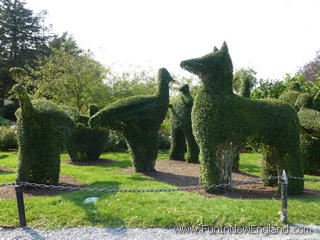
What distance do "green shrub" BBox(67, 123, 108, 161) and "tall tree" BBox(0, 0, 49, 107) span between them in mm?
20673

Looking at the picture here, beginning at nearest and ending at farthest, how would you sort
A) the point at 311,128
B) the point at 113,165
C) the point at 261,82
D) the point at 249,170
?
Answer: 1. the point at 311,128
2. the point at 249,170
3. the point at 113,165
4. the point at 261,82

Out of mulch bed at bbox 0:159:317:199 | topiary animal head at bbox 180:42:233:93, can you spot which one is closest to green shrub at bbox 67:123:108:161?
mulch bed at bbox 0:159:317:199

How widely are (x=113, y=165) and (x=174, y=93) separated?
59.1ft

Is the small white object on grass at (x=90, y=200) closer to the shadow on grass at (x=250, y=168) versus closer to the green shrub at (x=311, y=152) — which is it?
the shadow on grass at (x=250, y=168)

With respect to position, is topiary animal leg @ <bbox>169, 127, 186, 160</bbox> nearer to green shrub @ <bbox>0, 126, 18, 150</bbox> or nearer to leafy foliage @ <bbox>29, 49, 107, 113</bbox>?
leafy foliage @ <bbox>29, 49, 107, 113</bbox>

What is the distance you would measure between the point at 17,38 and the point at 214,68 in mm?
30883

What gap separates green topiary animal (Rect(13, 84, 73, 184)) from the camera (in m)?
6.68

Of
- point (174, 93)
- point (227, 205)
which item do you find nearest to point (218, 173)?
point (227, 205)

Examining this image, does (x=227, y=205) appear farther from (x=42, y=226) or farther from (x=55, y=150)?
(x=55, y=150)

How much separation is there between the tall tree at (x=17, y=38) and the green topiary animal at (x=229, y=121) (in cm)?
2742

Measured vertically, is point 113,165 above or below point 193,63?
below

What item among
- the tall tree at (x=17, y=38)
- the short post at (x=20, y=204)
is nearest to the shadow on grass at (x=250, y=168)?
the short post at (x=20, y=204)

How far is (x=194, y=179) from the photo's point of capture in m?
8.34

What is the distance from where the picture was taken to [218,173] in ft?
21.2
